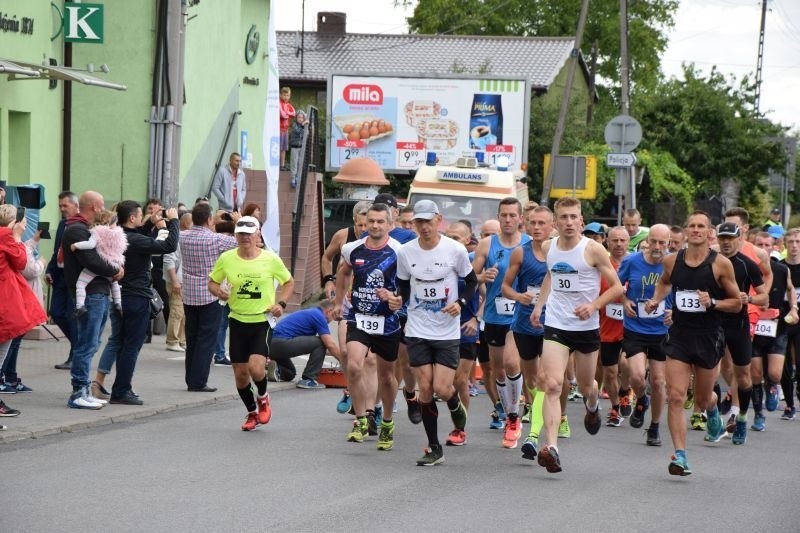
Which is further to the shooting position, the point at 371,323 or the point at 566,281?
the point at 371,323

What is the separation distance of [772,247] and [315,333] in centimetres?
505

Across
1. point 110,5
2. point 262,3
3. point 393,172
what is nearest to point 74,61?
point 110,5

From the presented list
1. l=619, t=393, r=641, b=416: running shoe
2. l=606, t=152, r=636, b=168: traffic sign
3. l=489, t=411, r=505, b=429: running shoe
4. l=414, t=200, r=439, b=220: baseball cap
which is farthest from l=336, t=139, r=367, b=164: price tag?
l=414, t=200, r=439, b=220: baseball cap

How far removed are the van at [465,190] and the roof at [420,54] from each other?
3523cm

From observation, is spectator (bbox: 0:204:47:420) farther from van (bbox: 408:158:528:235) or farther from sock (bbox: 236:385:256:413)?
van (bbox: 408:158:528:235)

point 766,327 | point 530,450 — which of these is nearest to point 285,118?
point 766,327

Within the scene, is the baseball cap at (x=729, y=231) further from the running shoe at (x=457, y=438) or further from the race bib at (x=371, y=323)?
the race bib at (x=371, y=323)

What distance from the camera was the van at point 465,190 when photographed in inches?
914

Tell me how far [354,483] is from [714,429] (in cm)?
442

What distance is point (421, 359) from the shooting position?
11062 mm

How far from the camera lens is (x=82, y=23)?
20.2 metres

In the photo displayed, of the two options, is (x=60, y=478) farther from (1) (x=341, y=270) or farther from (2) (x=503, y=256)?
(2) (x=503, y=256)

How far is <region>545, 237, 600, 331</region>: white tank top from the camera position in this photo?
10930mm

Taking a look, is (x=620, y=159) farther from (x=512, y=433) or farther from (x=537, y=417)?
(x=537, y=417)
